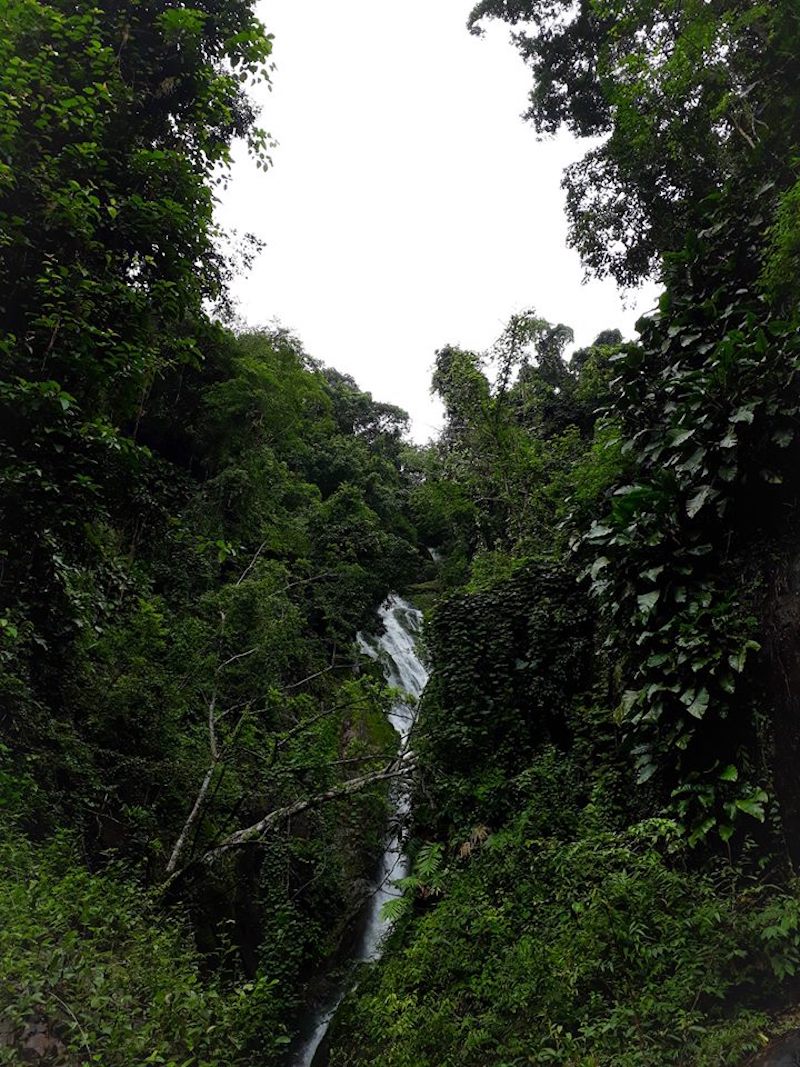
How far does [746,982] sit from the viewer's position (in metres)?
3.73

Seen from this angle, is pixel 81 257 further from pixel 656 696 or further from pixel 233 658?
pixel 656 696

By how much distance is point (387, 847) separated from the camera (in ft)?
33.6

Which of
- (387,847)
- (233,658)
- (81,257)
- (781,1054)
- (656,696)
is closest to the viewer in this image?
(781,1054)

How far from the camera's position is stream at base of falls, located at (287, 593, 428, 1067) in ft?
27.6

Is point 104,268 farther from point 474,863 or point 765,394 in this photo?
point 474,863

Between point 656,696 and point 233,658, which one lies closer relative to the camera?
point 656,696

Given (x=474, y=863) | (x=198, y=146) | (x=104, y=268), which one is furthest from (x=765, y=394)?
(x=198, y=146)

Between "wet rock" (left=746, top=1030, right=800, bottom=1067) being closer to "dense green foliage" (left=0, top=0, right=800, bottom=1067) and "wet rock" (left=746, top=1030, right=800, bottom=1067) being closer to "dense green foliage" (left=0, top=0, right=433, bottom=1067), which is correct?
"dense green foliage" (left=0, top=0, right=800, bottom=1067)

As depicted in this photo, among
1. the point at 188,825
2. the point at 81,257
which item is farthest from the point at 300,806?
the point at 81,257

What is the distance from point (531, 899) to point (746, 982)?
1794 mm

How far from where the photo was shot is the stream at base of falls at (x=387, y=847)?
8414mm

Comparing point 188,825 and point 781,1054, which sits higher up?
point 188,825

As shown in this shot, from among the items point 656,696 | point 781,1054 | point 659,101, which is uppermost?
point 659,101

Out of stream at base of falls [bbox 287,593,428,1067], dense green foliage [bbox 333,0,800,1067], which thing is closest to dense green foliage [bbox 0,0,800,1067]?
dense green foliage [bbox 333,0,800,1067]
